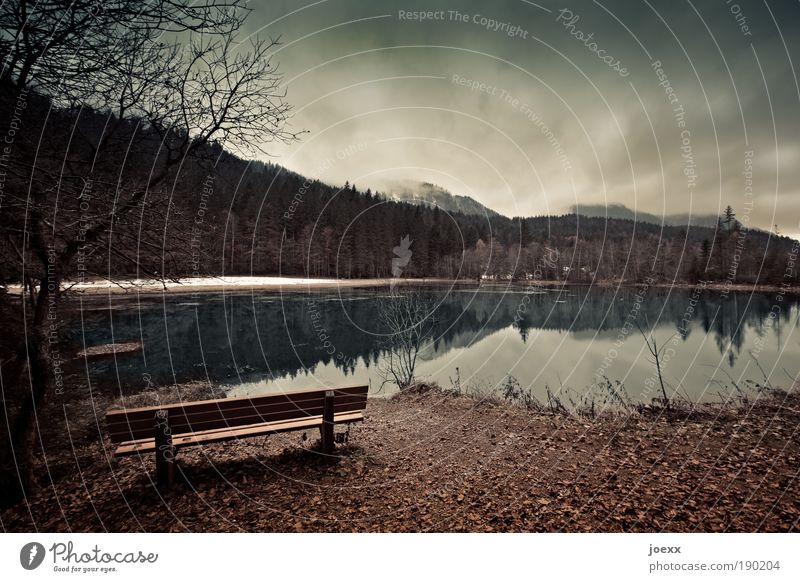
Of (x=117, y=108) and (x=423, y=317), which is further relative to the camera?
(x=423, y=317)

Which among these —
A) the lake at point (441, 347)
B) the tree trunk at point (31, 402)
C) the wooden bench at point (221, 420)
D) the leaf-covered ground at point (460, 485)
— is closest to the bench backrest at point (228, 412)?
the wooden bench at point (221, 420)

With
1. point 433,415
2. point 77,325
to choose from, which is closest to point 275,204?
point 77,325

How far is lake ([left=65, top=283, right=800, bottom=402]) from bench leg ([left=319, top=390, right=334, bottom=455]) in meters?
7.57

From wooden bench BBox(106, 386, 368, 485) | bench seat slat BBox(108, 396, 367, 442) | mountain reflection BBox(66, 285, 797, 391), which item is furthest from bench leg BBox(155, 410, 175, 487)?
mountain reflection BBox(66, 285, 797, 391)

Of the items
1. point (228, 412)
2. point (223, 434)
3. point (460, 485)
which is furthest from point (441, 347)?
point (223, 434)

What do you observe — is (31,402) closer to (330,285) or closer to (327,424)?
(327,424)

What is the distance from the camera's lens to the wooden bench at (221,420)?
13.3ft

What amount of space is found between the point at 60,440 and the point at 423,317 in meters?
10.3

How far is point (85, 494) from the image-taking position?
435 cm

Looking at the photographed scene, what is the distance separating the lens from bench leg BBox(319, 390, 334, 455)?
4930 millimetres

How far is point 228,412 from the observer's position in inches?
179

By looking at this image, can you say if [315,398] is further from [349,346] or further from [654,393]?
[349,346]

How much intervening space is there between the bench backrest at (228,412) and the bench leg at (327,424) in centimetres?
13

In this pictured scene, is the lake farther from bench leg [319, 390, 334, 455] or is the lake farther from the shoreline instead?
bench leg [319, 390, 334, 455]
